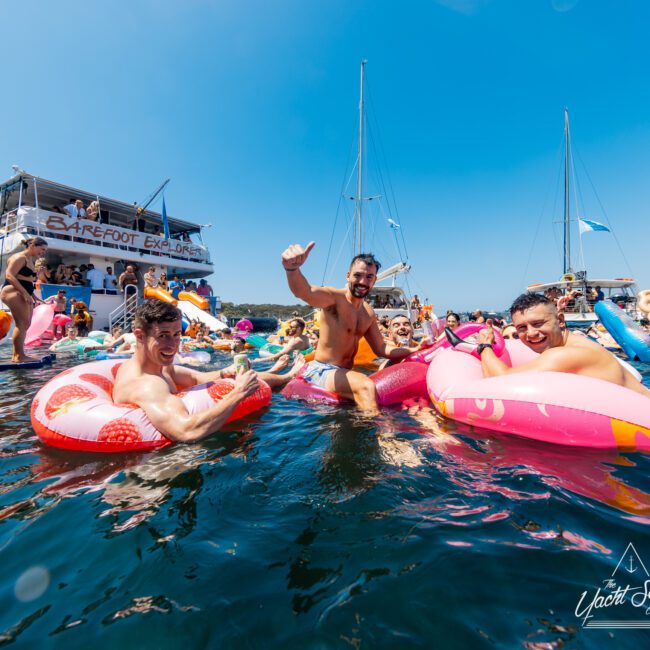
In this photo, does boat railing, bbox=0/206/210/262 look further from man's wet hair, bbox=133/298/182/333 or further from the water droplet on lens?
the water droplet on lens

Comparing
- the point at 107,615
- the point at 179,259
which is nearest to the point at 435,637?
the point at 107,615

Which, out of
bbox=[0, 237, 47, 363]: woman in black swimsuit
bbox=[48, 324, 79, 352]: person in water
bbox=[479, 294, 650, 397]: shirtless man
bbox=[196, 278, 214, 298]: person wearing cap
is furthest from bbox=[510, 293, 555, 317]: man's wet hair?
bbox=[196, 278, 214, 298]: person wearing cap

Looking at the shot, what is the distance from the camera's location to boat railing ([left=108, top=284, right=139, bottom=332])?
48.8 feet

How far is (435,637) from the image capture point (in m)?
1.09

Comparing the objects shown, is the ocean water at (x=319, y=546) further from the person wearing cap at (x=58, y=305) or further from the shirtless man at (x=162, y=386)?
the person wearing cap at (x=58, y=305)

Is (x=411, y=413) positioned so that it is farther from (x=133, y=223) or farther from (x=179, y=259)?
(x=133, y=223)

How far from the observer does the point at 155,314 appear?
2.84m

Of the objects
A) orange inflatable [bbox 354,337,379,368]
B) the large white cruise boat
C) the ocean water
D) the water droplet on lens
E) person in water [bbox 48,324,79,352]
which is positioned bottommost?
the water droplet on lens

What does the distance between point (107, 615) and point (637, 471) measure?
9.92 feet

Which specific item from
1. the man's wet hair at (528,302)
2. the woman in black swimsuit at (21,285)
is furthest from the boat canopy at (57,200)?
the man's wet hair at (528,302)

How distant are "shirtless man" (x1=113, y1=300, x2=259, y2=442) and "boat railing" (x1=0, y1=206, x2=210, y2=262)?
15428 mm

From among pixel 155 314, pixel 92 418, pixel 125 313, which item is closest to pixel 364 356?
pixel 155 314

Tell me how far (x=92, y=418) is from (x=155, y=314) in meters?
0.93

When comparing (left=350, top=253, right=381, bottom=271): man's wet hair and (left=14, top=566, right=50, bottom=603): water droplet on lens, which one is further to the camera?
(left=350, top=253, right=381, bottom=271): man's wet hair
